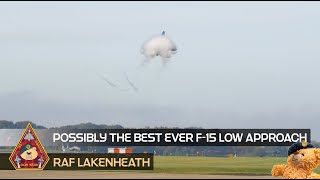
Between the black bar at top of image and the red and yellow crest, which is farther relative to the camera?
the black bar at top of image

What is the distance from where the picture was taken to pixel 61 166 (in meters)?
41.4

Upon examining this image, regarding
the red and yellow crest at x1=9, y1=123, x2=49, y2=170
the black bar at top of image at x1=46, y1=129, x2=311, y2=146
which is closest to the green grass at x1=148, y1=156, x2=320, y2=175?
the black bar at top of image at x1=46, y1=129, x2=311, y2=146

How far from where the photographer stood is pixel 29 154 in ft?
135

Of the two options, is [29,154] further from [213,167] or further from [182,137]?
[213,167]

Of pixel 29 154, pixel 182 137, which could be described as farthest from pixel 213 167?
pixel 29 154

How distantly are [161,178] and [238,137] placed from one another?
10.9m

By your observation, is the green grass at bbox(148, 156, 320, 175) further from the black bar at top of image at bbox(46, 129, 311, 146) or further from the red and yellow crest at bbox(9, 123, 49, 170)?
the red and yellow crest at bbox(9, 123, 49, 170)

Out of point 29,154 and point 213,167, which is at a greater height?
point 213,167

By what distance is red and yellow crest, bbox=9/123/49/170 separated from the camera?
134 ft

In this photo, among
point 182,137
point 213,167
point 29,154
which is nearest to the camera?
point 29,154

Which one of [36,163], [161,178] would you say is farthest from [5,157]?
[161,178]

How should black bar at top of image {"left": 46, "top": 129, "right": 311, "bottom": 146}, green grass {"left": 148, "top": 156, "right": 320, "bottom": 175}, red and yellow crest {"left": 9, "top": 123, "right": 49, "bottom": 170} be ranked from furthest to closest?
green grass {"left": 148, "top": 156, "right": 320, "bottom": 175} → black bar at top of image {"left": 46, "top": 129, "right": 311, "bottom": 146} → red and yellow crest {"left": 9, "top": 123, "right": 49, "bottom": 170}

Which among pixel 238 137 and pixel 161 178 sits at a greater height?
pixel 238 137

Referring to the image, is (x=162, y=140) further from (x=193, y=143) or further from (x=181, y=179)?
(x=181, y=179)
